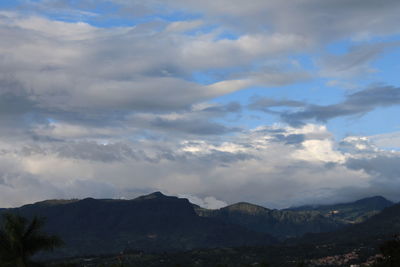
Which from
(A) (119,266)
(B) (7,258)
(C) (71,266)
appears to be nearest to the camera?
(B) (7,258)

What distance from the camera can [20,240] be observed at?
81562 millimetres

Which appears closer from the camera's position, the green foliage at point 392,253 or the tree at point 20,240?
the tree at point 20,240

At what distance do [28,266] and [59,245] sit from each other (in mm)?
5181

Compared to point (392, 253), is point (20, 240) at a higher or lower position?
higher

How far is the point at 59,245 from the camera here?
84500 mm

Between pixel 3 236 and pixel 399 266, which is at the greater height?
pixel 3 236

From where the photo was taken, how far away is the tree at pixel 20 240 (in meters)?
81.1

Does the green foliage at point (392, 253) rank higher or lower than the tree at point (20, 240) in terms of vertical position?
lower

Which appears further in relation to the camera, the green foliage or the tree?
the green foliage

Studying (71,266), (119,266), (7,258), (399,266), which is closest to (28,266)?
(7,258)

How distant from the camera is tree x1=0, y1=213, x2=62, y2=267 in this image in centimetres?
8106

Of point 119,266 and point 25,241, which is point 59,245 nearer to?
point 25,241

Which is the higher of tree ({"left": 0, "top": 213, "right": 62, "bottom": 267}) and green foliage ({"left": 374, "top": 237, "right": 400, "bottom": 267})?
tree ({"left": 0, "top": 213, "right": 62, "bottom": 267})

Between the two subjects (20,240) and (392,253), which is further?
(392,253)
